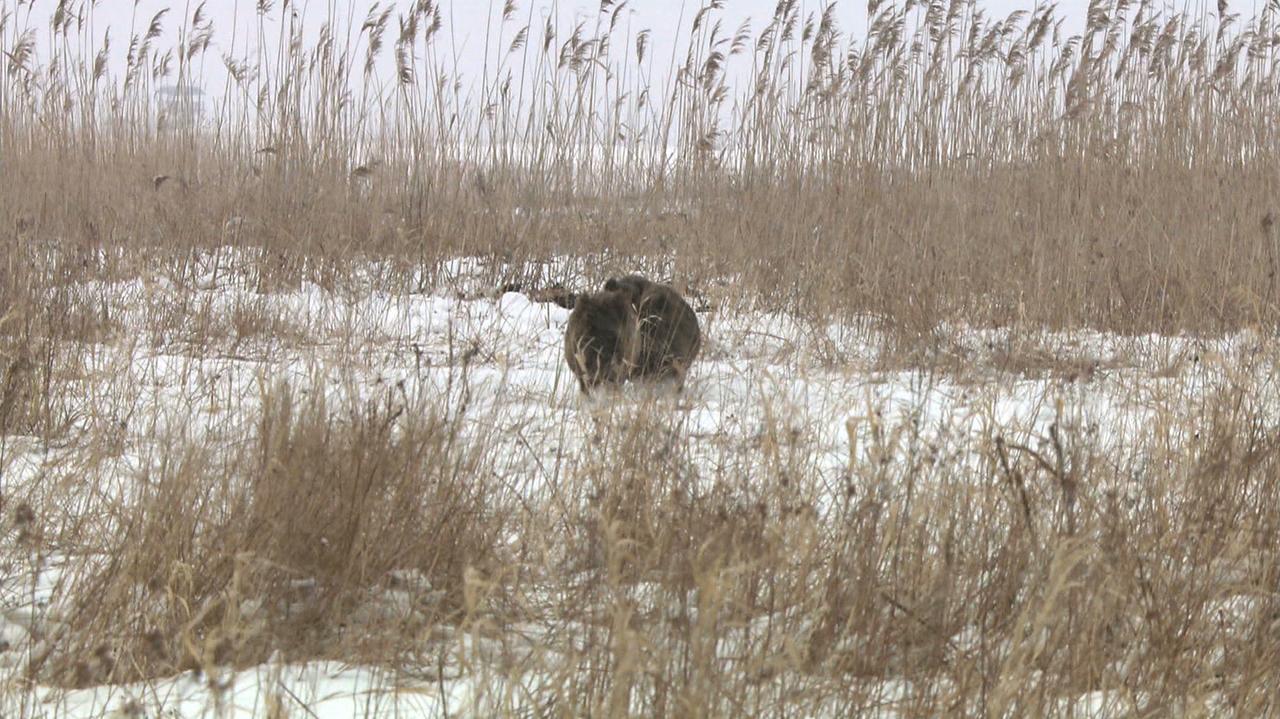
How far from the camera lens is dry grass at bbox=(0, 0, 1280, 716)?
1.91m

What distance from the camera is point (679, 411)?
398 centimetres

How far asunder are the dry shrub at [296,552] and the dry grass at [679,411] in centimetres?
1

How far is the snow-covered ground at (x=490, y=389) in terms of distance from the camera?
6.79 ft

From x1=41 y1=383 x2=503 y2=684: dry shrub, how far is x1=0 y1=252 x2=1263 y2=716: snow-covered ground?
72 millimetres

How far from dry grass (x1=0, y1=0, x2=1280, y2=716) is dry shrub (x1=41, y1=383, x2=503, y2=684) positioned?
0.04 ft

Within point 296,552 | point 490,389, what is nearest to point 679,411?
point 490,389

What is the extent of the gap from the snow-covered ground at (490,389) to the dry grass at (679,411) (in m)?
0.04

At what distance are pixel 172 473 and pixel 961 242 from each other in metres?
4.94

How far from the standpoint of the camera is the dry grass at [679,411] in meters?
1.91

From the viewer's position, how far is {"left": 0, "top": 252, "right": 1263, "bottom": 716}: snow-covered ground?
2.07 m

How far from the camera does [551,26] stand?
750 cm

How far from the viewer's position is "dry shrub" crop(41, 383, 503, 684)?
202 centimetres

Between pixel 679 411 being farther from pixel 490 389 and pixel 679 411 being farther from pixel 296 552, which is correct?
pixel 296 552

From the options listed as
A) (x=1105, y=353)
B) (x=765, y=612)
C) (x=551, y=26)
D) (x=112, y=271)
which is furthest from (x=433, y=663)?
(x=551, y=26)
